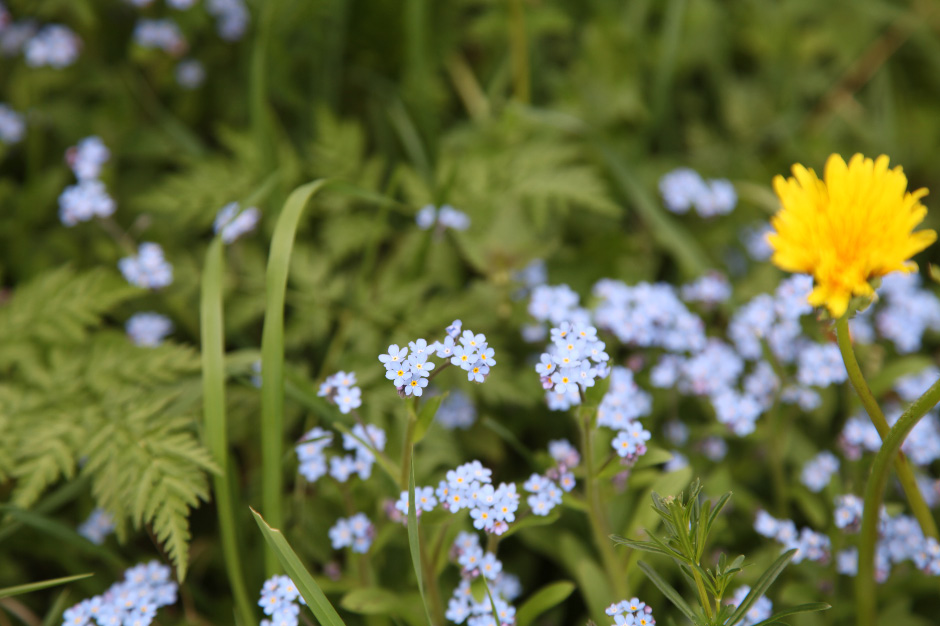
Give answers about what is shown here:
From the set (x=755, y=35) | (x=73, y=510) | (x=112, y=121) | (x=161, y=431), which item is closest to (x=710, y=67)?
(x=755, y=35)

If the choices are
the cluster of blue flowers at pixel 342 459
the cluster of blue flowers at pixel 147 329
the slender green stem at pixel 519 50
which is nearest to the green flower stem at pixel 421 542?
the cluster of blue flowers at pixel 342 459

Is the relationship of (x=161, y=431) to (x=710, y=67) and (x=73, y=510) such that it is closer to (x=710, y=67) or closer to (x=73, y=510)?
(x=73, y=510)

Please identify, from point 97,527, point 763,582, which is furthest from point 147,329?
point 763,582

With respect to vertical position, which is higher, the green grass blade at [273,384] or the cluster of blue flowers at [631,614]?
the green grass blade at [273,384]

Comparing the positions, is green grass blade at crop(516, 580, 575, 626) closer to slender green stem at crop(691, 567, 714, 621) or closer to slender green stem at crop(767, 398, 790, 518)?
slender green stem at crop(691, 567, 714, 621)

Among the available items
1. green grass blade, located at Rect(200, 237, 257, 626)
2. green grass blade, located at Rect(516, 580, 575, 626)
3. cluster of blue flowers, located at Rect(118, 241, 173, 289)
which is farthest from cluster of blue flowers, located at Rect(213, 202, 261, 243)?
green grass blade, located at Rect(516, 580, 575, 626)

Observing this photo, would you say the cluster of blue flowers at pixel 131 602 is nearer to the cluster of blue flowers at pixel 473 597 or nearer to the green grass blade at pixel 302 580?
the green grass blade at pixel 302 580

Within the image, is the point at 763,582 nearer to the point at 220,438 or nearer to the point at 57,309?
the point at 220,438
